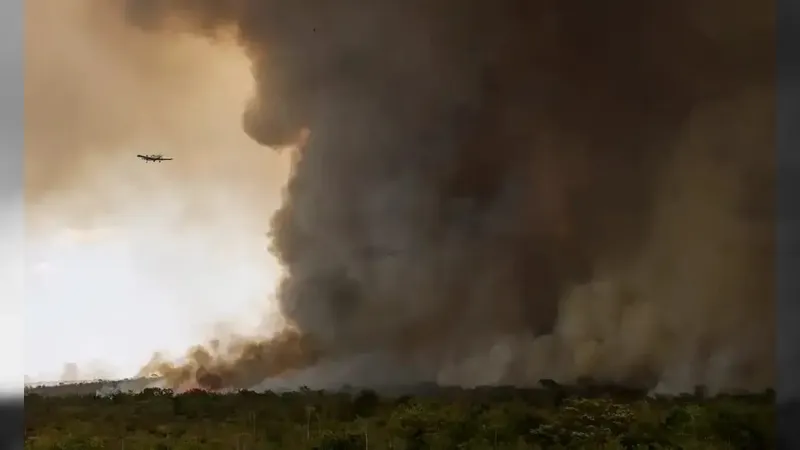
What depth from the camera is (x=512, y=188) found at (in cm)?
230

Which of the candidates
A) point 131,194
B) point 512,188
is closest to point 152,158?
point 131,194

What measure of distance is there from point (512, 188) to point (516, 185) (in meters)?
0.02

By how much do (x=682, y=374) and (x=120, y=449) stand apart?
1.77 m

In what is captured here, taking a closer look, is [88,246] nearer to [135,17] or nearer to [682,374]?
[135,17]

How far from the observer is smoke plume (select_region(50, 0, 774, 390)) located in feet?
7.43

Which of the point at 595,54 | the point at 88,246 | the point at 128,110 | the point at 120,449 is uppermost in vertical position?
the point at 595,54

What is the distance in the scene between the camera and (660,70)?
2.34 m

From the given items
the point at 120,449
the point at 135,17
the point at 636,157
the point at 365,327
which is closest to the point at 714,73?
the point at 636,157

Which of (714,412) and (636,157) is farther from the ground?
(636,157)

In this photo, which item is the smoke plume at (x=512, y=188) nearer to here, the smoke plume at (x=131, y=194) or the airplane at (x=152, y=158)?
the smoke plume at (x=131, y=194)

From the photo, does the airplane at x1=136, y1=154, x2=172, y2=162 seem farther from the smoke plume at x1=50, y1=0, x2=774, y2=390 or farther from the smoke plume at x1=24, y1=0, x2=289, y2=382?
the smoke plume at x1=50, y1=0, x2=774, y2=390

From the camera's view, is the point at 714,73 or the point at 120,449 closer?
the point at 120,449

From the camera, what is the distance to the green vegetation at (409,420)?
7.22 feet

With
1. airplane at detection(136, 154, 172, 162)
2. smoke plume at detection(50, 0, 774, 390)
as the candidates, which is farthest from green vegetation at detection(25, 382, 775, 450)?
airplane at detection(136, 154, 172, 162)
